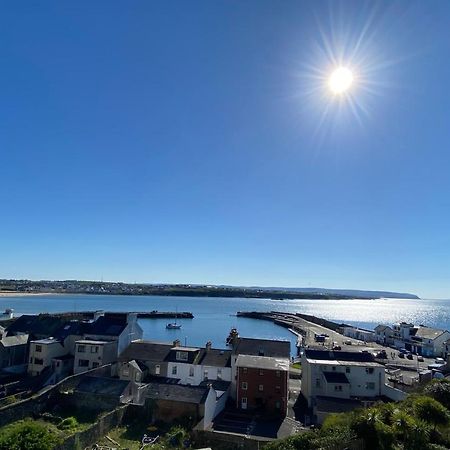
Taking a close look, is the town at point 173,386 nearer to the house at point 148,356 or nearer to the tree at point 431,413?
the house at point 148,356

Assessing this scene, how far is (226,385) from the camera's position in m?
A: 32.3

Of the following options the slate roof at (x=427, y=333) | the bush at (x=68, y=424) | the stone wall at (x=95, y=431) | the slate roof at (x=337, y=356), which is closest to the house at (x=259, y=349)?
the slate roof at (x=337, y=356)

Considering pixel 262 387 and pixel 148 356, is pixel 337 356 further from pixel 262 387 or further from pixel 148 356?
pixel 148 356

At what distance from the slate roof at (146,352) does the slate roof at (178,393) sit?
7.44 m

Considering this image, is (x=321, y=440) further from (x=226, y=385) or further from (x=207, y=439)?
(x=226, y=385)

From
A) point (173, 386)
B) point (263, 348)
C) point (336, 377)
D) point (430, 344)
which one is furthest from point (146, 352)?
→ point (430, 344)

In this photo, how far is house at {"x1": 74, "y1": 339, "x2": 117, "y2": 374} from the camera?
37500 mm

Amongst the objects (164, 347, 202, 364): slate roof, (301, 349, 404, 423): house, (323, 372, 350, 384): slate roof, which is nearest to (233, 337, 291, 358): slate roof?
(301, 349, 404, 423): house

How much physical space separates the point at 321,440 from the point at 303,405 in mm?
20084

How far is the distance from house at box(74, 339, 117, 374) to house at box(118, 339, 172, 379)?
1303mm

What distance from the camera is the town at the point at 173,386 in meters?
25.9

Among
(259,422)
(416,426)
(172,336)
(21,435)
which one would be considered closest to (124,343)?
(259,422)

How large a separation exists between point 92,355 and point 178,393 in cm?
1348

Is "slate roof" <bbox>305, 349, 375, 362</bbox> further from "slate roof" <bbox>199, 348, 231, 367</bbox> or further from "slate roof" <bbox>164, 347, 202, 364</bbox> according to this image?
"slate roof" <bbox>164, 347, 202, 364</bbox>
